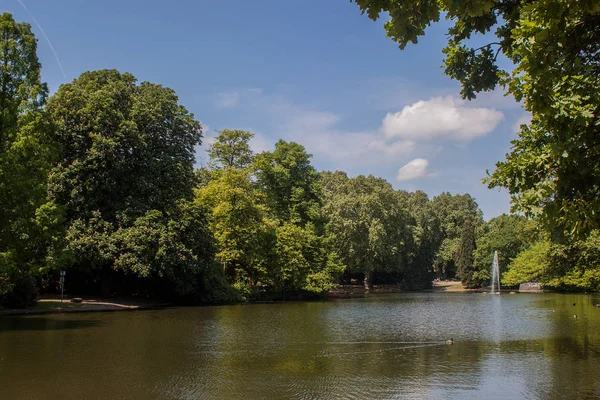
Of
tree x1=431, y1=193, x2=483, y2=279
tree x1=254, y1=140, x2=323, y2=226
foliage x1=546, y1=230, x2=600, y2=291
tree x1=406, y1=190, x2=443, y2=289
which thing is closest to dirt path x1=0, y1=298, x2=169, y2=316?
tree x1=254, y1=140, x2=323, y2=226

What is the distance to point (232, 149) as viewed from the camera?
5191 centimetres

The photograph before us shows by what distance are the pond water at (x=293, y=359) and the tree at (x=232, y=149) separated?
3031 cm

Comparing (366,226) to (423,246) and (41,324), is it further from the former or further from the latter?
(41,324)

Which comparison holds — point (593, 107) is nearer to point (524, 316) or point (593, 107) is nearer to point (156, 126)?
point (524, 316)

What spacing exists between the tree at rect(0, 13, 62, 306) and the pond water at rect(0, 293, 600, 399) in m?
3.95

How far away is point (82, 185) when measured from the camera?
1232 inches

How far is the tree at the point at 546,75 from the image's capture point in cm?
510

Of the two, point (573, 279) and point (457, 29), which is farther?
point (573, 279)

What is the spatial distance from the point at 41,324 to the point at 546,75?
21.9 m

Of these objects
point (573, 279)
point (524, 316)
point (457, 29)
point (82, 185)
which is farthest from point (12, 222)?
point (573, 279)

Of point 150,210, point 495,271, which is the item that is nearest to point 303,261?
point 150,210

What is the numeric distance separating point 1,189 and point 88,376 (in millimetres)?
13135

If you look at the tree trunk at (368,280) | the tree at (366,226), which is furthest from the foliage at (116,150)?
the tree trunk at (368,280)

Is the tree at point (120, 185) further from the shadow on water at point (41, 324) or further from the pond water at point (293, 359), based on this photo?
the pond water at point (293, 359)
